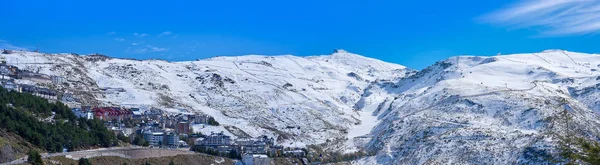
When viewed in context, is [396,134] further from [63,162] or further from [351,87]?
[351,87]

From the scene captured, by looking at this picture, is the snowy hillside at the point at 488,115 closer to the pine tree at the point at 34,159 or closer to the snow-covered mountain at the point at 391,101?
the snow-covered mountain at the point at 391,101

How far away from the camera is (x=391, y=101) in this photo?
5797 inches

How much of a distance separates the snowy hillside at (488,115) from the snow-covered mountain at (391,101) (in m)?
0.22

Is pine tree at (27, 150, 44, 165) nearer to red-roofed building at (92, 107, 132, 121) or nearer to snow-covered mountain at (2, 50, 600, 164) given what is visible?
red-roofed building at (92, 107, 132, 121)

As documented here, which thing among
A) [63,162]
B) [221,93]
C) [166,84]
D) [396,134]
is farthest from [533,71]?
[63,162]

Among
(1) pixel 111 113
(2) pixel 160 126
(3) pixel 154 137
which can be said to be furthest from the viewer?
(2) pixel 160 126

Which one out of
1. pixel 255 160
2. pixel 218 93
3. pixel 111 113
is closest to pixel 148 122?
pixel 111 113

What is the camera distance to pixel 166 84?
145250 millimetres

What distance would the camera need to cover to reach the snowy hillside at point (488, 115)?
81.2 metres

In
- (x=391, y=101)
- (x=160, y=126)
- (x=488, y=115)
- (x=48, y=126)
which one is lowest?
(x=48, y=126)

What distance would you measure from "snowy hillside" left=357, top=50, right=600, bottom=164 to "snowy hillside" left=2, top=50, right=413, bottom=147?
41.6 ft

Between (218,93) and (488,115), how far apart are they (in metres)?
64.6

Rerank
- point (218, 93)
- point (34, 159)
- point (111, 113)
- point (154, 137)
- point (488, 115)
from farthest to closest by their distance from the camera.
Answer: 1. point (218, 93)
2. point (488, 115)
3. point (111, 113)
4. point (154, 137)
5. point (34, 159)

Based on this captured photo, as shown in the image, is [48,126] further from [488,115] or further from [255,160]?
[488,115]
